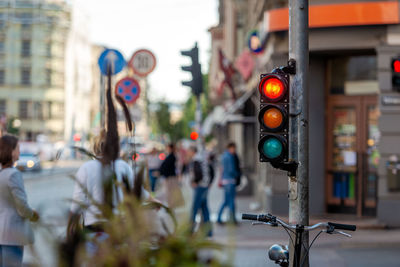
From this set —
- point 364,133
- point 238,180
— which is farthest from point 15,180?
point 364,133

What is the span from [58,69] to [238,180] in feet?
218

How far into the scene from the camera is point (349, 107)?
13.5 metres

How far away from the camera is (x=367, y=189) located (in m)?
13.3

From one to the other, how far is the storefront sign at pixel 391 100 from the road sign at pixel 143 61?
4.55 m

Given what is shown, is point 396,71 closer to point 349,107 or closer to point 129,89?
point 349,107

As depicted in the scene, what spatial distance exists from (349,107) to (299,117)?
27.5 feet

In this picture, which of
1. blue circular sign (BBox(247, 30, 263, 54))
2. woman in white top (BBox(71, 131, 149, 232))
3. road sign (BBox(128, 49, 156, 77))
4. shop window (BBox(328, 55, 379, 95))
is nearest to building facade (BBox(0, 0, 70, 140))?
blue circular sign (BBox(247, 30, 263, 54))

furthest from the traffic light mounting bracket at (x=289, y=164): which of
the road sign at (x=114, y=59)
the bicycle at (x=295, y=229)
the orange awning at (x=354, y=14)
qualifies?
the orange awning at (x=354, y=14)

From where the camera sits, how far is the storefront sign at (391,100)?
12039 mm

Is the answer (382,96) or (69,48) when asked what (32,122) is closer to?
(69,48)

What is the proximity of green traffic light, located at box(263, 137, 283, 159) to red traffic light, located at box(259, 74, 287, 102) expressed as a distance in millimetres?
351

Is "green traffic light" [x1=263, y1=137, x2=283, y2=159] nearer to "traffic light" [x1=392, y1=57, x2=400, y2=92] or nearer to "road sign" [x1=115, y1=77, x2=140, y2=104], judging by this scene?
"traffic light" [x1=392, y1=57, x2=400, y2=92]

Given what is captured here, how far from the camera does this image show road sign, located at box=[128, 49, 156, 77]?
12.6m

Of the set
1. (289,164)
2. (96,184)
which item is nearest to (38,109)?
(289,164)
